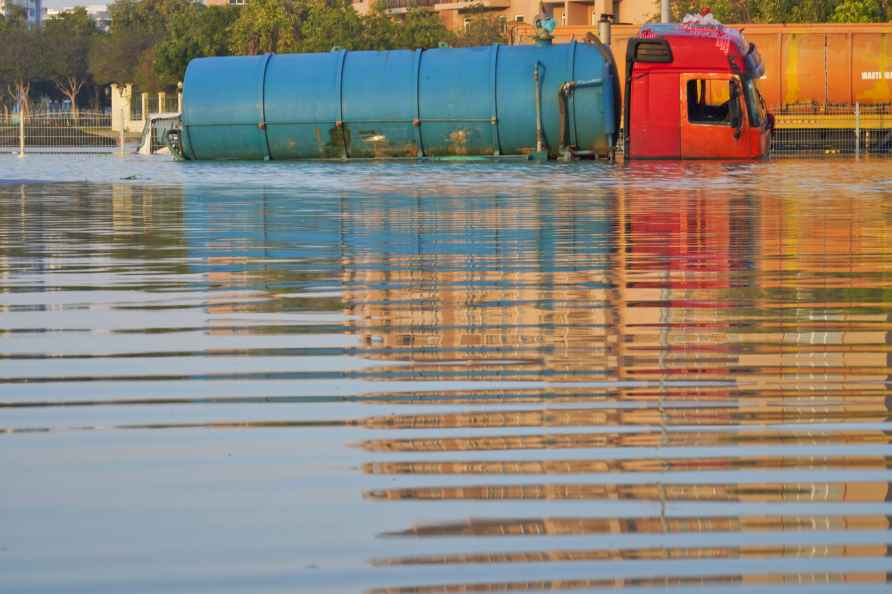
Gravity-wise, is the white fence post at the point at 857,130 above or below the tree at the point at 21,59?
below

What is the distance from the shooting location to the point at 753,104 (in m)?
35.0

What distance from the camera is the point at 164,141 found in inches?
1953

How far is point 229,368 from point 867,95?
1603 inches

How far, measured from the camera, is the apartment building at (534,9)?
4043 inches

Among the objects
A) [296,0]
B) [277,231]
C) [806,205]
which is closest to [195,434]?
[277,231]

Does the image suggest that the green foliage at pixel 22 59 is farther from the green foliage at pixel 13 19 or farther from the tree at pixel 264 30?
the tree at pixel 264 30

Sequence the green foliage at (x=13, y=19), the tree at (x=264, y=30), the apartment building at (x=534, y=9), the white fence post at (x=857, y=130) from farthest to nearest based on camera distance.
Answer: the green foliage at (x=13, y=19) → the apartment building at (x=534, y=9) → the tree at (x=264, y=30) → the white fence post at (x=857, y=130)

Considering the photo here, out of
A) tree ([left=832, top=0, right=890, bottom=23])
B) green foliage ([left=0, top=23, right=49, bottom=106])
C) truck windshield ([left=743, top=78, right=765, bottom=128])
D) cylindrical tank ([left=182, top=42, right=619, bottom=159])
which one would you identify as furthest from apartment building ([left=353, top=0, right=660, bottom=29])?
truck windshield ([left=743, top=78, right=765, bottom=128])

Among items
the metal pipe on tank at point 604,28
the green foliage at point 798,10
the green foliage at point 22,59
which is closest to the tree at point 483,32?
the green foliage at point 798,10

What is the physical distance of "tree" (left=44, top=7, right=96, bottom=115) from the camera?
132000 mm

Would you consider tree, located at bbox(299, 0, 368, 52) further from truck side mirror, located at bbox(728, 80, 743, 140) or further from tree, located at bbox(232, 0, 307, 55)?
truck side mirror, located at bbox(728, 80, 743, 140)

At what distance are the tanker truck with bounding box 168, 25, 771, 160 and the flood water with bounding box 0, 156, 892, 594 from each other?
816 inches

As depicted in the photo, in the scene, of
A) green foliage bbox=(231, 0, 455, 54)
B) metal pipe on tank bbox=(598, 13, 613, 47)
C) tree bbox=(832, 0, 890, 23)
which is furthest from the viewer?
green foliage bbox=(231, 0, 455, 54)

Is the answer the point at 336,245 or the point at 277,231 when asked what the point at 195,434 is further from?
the point at 277,231
